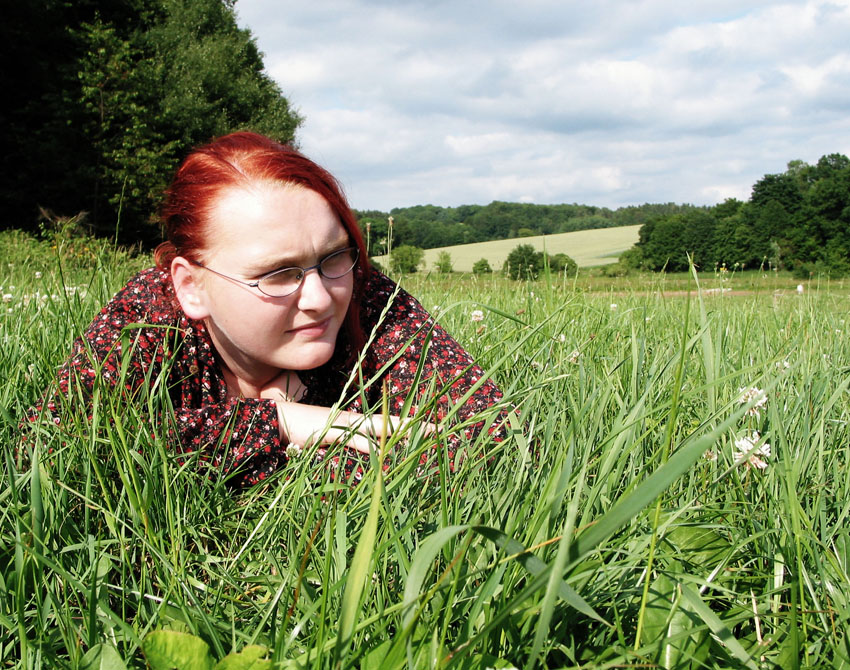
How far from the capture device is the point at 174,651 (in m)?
0.87

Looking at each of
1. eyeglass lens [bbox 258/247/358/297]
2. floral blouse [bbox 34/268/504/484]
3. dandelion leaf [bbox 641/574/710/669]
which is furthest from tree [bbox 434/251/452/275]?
dandelion leaf [bbox 641/574/710/669]

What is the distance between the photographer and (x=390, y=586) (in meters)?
1.07

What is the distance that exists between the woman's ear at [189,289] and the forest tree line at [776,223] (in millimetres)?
30538

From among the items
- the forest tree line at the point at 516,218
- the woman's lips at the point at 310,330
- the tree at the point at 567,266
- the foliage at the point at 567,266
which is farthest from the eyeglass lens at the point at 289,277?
the forest tree line at the point at 516,218

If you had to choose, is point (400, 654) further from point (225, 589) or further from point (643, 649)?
point (225, 589)

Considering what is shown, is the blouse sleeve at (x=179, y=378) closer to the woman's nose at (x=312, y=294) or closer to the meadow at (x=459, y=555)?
the meadow at (x=459, y=555)

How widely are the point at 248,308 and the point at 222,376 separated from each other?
1.41ft

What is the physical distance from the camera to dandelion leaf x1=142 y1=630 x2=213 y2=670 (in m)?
0.86

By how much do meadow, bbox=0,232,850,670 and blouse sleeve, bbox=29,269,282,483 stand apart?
4.6 inches

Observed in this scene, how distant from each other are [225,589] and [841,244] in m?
34.9

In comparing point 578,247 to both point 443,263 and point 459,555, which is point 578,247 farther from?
point 459,555

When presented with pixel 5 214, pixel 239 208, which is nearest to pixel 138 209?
pixel 5 214

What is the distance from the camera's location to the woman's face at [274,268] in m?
1.92

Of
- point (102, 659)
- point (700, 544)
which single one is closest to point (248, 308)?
point (102, 659)
